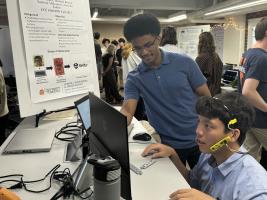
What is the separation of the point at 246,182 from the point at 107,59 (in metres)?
5.90

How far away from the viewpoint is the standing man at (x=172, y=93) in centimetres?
178

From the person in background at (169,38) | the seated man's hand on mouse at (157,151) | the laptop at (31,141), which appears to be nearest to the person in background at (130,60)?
Answer: the person in background at (169,38)

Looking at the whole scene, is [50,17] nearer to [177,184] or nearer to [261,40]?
[177,184]

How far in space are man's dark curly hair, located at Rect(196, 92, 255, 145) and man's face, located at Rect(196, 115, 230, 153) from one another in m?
0.02

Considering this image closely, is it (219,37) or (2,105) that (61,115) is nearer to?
(2,105)

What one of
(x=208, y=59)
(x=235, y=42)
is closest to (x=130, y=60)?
(x=208, y=59)

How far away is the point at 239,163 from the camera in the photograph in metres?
1.08

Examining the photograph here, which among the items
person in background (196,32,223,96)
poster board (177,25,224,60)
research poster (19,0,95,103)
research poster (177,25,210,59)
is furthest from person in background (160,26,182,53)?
poster board (177,25,224,60)

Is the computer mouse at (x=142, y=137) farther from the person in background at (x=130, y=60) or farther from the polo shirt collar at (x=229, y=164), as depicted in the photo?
the person in background at (x=130, y=60)

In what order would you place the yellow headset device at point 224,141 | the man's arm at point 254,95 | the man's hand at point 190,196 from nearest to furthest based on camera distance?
the man's hand at point 190,196 → the yellow headset device at point 224,141 → the man's arm at point 254,95

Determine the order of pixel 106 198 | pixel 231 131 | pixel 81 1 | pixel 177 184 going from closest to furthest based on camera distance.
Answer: pixel 106 198, pixel 231 131, pixel 177 184, pixel 81 1

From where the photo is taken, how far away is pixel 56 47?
6.75ft

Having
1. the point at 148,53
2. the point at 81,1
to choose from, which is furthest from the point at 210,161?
the point at 81,1

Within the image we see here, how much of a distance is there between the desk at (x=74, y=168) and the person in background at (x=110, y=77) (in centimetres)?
500
